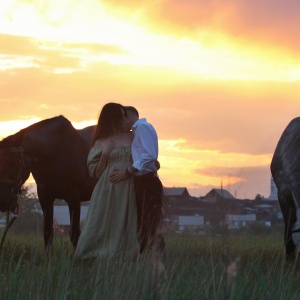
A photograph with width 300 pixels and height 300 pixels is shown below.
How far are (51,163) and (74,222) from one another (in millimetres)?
901

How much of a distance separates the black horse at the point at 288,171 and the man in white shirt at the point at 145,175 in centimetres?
164

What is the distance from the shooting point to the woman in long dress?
25.9ft

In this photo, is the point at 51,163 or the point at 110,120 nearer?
the point at 110,120

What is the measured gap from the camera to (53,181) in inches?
439

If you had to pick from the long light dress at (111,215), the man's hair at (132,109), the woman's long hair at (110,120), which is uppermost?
the man's hair at (132,109)

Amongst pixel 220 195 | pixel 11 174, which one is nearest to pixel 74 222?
pixel 11 174

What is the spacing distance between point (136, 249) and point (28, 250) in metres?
2.46

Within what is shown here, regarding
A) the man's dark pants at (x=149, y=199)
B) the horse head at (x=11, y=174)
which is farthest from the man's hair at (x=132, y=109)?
the horse head at (x=11, y=174)

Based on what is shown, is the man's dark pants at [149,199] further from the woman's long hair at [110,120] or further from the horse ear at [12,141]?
the horse ear at [12,141]

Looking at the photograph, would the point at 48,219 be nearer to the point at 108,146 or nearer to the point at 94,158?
the point at 94,158

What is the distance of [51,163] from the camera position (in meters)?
11.1

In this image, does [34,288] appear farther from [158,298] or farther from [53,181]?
[53,181]

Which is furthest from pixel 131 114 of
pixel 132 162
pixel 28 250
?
pixel 28 250

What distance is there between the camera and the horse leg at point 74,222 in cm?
1054
